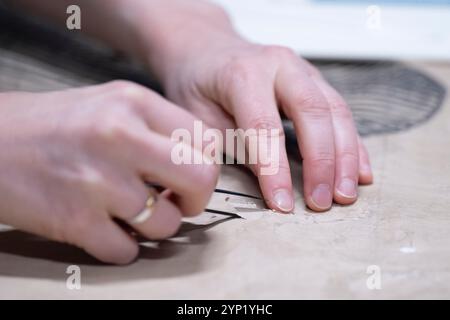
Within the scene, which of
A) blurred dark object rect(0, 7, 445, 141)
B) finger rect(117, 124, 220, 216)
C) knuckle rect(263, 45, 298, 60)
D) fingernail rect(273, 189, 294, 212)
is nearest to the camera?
finger rect(117, 124, 220, 216)

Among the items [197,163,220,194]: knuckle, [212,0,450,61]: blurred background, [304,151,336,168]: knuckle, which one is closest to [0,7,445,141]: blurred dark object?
[212,0,450,61]: blurred background

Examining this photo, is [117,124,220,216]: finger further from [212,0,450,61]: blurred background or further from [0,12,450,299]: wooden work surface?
[212,0,450,61]: blurred background

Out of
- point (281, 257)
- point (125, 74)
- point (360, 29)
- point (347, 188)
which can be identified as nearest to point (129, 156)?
point (281, 257)

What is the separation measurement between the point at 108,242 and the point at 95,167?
74mm

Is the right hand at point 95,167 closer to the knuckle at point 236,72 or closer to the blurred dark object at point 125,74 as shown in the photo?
the knuckle at point 236,72

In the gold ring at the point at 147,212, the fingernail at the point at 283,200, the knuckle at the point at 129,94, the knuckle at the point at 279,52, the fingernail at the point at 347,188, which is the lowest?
the gold ring at the point at 147,212

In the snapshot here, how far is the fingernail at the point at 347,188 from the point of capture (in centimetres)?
63

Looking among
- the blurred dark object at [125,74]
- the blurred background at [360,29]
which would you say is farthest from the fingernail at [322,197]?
the blurred background at [360,29]

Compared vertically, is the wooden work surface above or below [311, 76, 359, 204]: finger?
below

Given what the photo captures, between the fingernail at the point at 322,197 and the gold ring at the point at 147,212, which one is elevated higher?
the fingernail at the point at 322,197

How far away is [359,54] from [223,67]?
480 millimetres

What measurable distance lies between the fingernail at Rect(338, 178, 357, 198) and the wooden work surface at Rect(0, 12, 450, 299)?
0.05ft

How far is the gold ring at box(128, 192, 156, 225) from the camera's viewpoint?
1.60 ft
